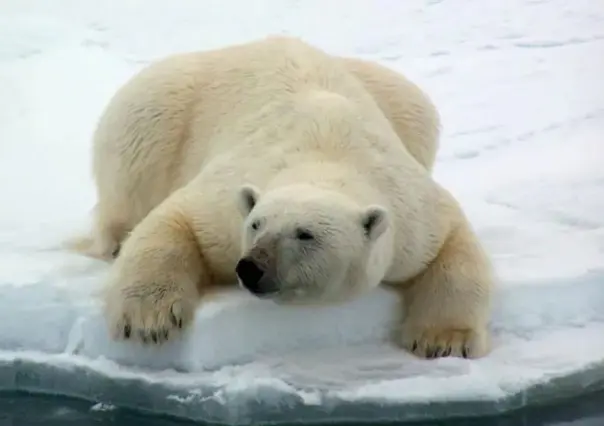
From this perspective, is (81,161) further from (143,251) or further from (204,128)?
(143,251)

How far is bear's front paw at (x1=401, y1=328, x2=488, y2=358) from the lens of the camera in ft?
10.7

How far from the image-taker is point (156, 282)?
3240mm

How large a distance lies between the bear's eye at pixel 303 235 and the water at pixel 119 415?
22.8 inches

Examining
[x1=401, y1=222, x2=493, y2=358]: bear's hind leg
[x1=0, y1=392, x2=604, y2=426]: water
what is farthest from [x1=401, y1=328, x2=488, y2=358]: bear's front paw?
[x1=0, y1=392, x2=604, y2=426]: water

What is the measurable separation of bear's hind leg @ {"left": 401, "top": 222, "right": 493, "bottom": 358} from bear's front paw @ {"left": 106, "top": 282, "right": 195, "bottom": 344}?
0.69 metres

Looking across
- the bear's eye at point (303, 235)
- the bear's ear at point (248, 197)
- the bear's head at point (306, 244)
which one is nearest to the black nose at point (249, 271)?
the bear's head at point (306, 244)

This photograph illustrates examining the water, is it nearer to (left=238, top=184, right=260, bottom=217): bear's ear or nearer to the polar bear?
the polar bear

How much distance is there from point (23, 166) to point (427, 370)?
336 cm

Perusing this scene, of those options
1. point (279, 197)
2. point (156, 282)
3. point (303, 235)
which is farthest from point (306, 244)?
point (156, 282)

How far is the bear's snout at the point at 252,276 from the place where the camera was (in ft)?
9.46

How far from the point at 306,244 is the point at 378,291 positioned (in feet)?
1.87

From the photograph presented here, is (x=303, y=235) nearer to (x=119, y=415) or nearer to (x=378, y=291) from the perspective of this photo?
(x=378, y=291)

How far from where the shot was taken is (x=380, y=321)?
341 centimetres

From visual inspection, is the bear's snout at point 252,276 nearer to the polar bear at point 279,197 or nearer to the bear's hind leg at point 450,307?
the polar bear at point 279,197
